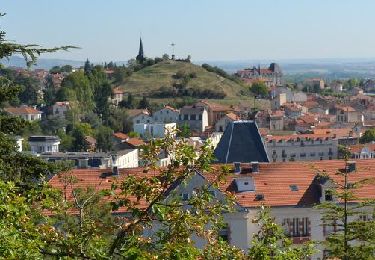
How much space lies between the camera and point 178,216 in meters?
8.66

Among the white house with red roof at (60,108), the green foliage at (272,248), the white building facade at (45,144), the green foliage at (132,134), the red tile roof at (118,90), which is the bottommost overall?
the green foliage at (132,134)

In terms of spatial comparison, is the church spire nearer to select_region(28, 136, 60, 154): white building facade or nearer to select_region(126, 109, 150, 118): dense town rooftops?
select_region(126, 109, 150, 118): dense town rooftops

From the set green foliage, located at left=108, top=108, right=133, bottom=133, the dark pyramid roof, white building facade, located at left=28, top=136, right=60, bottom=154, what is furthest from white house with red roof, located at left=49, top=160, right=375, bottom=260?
green foliage, located at left=108, top=108, right=133, bottom=133

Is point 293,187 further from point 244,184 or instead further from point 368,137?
point 368,137

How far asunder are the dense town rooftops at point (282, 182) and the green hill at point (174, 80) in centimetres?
10542

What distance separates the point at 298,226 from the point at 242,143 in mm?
11801

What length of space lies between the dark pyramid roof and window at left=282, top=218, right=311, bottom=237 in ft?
36.6

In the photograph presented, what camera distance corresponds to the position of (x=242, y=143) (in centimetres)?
4194

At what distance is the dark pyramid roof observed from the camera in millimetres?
41688

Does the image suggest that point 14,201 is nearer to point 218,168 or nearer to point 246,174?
point 218,168

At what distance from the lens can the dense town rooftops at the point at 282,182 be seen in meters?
30.7

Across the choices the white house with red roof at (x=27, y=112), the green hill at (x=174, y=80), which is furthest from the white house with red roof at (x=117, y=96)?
the white house with red roof at (x=27, y=112)

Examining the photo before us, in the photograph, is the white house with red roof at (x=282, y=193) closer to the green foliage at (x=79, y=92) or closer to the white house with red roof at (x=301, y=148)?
the white house with red roof at (x=301, y=148)

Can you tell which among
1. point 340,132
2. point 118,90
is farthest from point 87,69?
point 340,132
